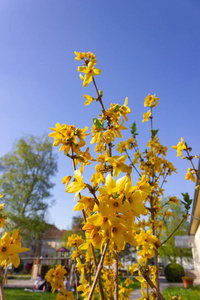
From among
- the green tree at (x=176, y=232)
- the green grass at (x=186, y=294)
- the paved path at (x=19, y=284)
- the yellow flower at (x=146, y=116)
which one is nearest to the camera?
the yellow flower at (x=146, y=116)

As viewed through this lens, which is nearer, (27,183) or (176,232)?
(27,183)

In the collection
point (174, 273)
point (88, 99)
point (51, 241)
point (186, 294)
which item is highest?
point (88, 99)

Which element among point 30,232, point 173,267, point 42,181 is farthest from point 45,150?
point 173,267

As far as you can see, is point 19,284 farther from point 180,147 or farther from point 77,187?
point 77,187

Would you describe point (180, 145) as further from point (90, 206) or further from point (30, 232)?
point (30, 232)

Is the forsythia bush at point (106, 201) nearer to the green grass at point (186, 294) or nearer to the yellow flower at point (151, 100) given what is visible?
the yellow flower at point (151, 100)

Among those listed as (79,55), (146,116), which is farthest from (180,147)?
(79,55)

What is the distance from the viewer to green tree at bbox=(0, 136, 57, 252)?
18203 mm

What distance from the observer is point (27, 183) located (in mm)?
19562

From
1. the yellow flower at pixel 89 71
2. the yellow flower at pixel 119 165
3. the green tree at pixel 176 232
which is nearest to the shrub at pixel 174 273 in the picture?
the green tree at pixel 176 232

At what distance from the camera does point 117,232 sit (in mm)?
810

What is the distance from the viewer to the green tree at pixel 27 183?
18203mm

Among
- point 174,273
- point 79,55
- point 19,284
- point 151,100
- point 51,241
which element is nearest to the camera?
point 79,55

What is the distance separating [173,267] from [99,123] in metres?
18.5
